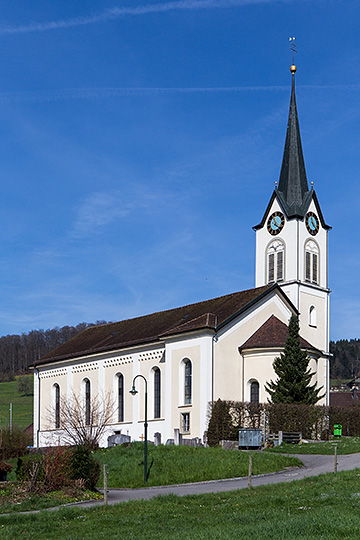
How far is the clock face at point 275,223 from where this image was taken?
6000 centimetres

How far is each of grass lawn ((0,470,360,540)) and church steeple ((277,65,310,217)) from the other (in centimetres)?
4122

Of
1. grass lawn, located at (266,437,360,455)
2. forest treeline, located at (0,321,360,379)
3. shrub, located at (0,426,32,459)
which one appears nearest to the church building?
grass lawn, located at (266,437,360,455)

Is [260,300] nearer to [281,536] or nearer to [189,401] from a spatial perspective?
[189,401]

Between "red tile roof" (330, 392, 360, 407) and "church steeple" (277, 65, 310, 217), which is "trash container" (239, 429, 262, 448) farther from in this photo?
"red tile roof" (330, 392, 360, 407)

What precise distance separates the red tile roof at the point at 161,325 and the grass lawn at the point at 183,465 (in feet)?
42.0

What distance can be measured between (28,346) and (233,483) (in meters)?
138

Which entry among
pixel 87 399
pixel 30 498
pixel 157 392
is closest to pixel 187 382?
pixel 157 392

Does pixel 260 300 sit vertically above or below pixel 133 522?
above

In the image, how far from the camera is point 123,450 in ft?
110

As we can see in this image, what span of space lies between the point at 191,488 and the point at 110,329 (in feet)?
121

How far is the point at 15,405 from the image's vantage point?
4156 inches

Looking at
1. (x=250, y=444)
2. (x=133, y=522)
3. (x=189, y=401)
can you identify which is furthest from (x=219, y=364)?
(x=133, y=522)

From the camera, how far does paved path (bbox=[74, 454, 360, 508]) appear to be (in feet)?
74.6

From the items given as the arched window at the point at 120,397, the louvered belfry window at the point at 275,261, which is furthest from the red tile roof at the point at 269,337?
the louvered belfry window at the point at 275,261
